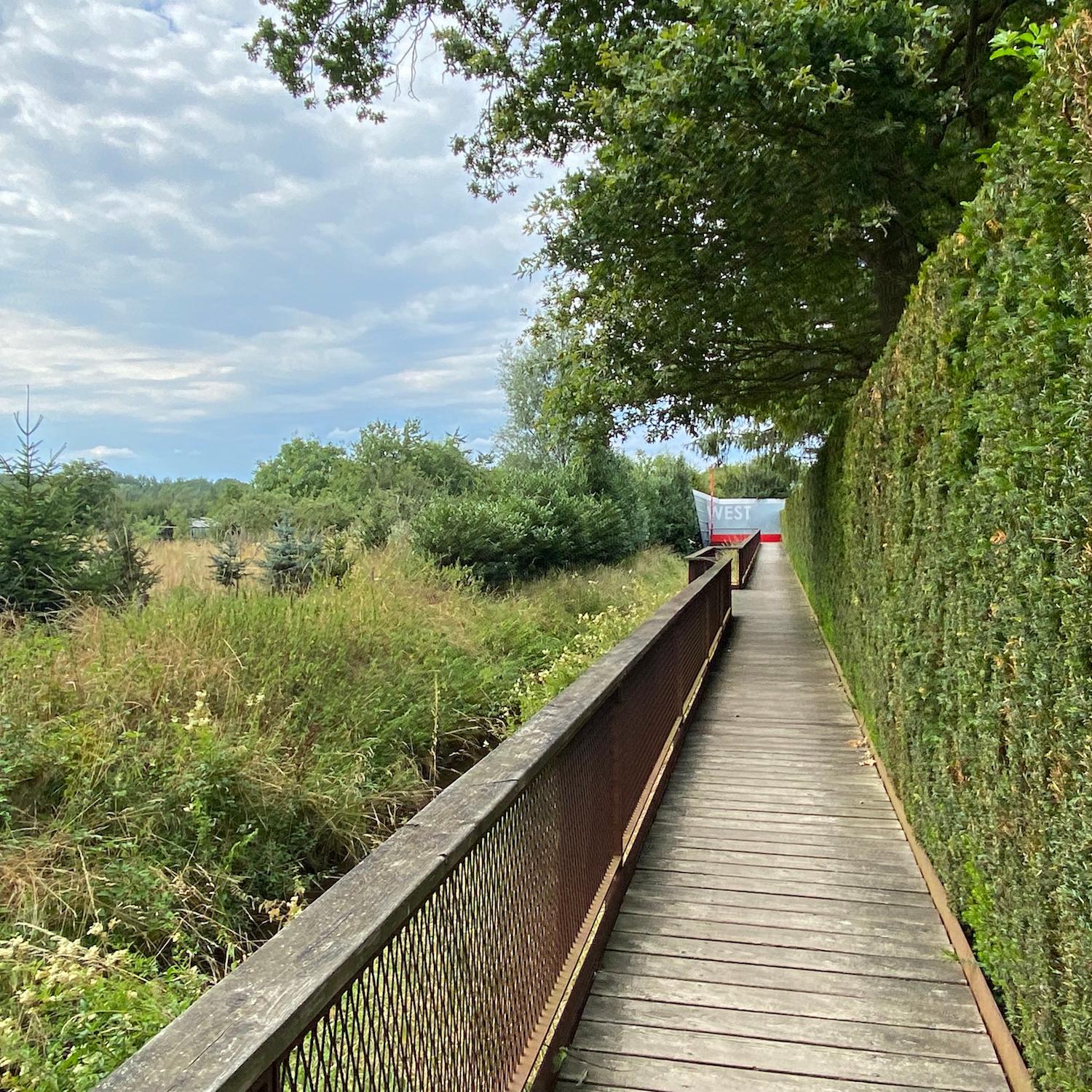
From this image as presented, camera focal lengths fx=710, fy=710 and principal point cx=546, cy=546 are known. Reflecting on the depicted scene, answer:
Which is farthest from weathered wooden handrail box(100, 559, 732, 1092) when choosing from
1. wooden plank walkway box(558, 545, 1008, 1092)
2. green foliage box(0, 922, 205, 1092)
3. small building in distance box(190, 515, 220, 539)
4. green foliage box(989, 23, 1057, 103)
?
small building in distance box(190, 515, 220, 539)

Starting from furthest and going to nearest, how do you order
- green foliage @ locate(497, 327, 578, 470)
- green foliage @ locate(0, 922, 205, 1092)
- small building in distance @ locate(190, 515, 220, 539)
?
green foliage @ locate(497, 327, 578, 470)
small building in distance @ locate(190, 515, 220, 539)
green foliage @ locate(0, 922, 205, 1092)

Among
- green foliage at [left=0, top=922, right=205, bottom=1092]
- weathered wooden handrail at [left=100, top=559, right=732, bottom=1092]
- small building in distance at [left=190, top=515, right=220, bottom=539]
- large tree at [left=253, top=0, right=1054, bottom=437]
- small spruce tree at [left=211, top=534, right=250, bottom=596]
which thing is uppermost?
large tree at [left=253, top=0, right=1054, bottom=437]

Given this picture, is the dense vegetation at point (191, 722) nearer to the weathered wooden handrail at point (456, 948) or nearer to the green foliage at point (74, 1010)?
the green foliage at point (74, 1010)

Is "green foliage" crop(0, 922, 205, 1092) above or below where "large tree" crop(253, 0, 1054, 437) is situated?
below

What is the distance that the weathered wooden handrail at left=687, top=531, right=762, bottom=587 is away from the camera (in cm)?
987

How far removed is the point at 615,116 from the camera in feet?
Result: 18.4

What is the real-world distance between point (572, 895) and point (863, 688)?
3491mm

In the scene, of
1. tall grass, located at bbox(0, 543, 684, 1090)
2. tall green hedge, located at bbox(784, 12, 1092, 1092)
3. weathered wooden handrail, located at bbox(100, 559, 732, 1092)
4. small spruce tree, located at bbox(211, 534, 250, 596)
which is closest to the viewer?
weathered wooden handrail, located at bbox(100, 559, 732, 1092)

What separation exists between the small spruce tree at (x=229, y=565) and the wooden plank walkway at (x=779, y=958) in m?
6.96

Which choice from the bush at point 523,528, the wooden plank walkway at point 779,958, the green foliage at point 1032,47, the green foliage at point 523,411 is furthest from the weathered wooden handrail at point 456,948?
the green foliage at point 523,411

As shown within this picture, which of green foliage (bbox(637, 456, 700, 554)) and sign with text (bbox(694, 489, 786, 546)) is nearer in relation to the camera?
sign with text (bbox(694, 489, 786, 546))

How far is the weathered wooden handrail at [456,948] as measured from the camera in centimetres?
Answer: 85

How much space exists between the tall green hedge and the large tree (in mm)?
1965

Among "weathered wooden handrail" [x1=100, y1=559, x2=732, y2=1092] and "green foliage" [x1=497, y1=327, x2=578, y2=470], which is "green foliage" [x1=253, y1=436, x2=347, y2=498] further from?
"weathered wooden handrail" [x1=100, y1=559, x2=732, y2=1092]
